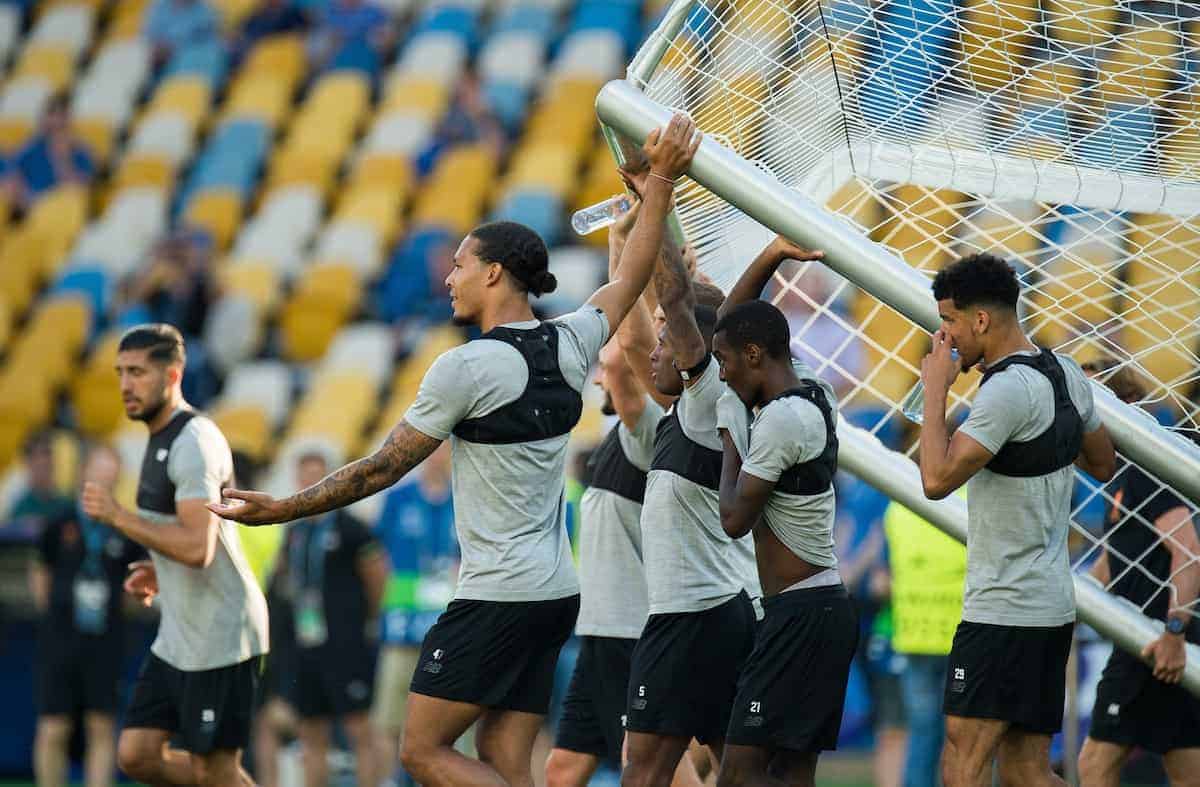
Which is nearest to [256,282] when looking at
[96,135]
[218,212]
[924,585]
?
[218,212]

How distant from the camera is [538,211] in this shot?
16.5m

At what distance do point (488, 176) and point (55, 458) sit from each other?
219 inches

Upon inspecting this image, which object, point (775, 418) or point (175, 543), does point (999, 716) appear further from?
point (175, 543)

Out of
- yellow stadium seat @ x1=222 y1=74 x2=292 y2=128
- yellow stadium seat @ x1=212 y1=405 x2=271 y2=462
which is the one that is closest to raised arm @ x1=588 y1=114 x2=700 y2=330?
yellow stadium seat @ x1=212 y1=405 x2=271 y2=462

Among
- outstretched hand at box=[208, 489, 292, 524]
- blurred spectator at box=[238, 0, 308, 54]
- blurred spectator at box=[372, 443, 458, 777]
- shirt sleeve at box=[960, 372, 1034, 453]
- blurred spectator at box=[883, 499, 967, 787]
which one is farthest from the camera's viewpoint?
blurred spectator at box=[238, 0, 308, 54]

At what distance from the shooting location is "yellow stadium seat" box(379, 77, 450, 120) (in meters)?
19.3

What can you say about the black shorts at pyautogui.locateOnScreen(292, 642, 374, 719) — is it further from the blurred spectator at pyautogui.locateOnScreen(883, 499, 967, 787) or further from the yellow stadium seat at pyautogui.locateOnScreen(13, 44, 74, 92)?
the yellow stadium seat at pyautogui.locateOnScreen(13, 44, 74, 92)

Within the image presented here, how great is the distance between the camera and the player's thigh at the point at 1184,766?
736 centimetres

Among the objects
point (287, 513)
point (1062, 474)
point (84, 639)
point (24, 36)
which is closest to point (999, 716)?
point (1062, 474)

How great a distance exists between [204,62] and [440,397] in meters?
16.6

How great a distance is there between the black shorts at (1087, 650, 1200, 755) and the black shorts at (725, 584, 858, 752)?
205cm

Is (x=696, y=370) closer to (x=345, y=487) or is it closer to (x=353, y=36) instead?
(x=345, y=487)

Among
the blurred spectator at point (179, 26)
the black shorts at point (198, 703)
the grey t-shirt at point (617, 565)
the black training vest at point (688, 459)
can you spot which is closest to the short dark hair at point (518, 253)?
the black training vest at point (688, 459)

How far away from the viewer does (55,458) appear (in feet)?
47.0
